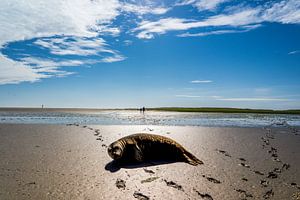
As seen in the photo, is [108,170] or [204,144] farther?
[204,144]

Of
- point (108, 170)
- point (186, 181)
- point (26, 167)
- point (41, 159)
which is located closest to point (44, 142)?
point (41, 159)

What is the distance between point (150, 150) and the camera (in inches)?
336

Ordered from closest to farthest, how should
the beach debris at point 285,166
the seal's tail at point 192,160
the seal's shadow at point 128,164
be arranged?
the seal's shadow at point 128,164 → the beach debris at point 285,166 → the seal's tail at point 192,160

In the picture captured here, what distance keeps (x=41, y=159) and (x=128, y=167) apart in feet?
8.81

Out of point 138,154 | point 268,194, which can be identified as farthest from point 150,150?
point 268,194

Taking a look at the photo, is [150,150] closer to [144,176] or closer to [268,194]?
[144,176]

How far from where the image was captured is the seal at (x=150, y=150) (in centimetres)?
801

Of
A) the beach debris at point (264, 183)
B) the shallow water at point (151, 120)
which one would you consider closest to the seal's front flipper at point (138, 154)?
the beach debris at point (264, 183)

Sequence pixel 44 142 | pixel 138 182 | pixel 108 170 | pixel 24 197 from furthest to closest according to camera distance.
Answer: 1. pixel 44 142
2. pixel 108 170
3. pixel 138 182
4. pixel 24 197

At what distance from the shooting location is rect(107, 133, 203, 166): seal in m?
8.01

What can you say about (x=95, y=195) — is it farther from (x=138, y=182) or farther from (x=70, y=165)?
(x=70, y=165)

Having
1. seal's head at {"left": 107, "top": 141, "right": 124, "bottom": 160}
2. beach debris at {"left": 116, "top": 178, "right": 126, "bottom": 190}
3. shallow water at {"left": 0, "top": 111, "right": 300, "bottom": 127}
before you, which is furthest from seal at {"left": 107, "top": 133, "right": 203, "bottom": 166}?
shallow water at {"left": 0, "top": 111, "right": 300, "bottom": 127}

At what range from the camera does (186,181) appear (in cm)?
620

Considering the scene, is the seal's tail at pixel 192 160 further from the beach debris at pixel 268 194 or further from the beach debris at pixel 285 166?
the beach debris at pixel 268 194
